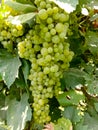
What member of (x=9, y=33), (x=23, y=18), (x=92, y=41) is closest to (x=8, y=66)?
(x=9, y=33)

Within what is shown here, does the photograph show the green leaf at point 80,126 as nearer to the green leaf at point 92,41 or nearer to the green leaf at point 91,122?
the green leaf at point 91,122

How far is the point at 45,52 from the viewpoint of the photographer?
3.92 ft

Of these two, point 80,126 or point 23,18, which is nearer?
point 23,18

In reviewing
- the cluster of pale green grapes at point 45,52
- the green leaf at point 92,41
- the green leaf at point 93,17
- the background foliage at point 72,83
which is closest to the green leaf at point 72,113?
the background foliage at point 72,83

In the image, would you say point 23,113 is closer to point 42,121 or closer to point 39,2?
point 42,121

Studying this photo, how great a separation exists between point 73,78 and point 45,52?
0.83ft

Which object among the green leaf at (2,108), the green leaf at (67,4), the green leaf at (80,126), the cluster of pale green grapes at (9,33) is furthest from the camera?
the green leaf at (2,108)

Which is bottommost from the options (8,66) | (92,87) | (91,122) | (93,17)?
(91,122)

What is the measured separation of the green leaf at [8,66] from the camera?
1288mm

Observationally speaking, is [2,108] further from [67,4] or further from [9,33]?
[67,4]

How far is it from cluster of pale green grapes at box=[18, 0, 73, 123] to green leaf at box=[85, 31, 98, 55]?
0.20 meters

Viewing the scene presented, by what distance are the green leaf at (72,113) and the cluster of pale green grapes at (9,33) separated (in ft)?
1.08

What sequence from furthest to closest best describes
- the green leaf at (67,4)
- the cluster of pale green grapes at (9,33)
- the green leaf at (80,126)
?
the green leaf at (80,126)
the cluster of pale green grapes at (9,33)
the green leaf at (67,4)

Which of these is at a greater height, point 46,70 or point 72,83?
point 46,70
